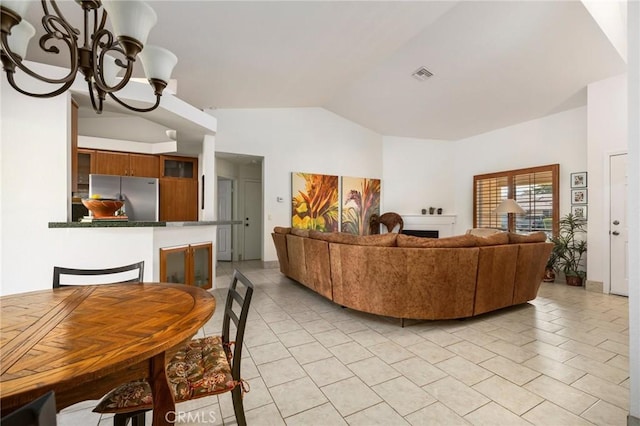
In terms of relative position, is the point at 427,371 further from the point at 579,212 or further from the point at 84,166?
the point at 84,166

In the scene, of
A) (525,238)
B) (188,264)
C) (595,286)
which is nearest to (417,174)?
(595,286)

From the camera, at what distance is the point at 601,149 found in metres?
4.08

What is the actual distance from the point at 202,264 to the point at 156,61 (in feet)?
9.25

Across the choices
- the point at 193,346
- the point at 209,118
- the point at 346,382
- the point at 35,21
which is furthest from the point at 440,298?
the point at 35,21

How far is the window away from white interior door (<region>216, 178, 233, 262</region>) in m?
5.91

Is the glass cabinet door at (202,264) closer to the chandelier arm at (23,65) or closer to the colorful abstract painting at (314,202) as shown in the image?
the colorful abstract painting at (314,202)

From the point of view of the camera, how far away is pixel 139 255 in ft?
9.28

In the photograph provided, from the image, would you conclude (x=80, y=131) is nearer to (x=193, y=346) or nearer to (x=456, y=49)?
(x=193, y=346)

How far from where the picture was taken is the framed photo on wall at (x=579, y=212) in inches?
188

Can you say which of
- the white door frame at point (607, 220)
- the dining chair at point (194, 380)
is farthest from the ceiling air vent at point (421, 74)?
the dining chair at point (194, 380)

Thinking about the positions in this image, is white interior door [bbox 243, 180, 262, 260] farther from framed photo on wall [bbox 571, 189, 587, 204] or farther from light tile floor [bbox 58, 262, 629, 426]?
framed photo on wall [bbox 571, 189, 587, 204]

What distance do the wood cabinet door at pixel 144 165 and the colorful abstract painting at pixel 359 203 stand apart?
12.6ft

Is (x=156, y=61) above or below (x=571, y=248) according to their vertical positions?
above

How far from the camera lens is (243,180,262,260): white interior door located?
6992 millimetres
